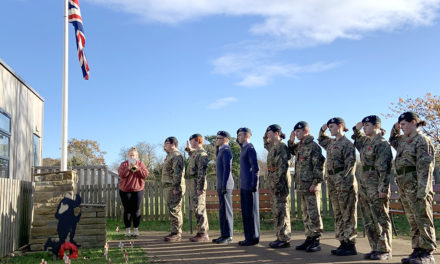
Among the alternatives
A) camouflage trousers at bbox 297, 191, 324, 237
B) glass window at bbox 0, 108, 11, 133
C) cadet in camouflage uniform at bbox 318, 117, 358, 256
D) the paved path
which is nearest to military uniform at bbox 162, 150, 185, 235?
the paved path

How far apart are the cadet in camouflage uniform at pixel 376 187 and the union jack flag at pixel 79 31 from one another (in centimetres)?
766

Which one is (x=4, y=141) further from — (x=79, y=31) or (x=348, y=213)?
(x=348, y=213)

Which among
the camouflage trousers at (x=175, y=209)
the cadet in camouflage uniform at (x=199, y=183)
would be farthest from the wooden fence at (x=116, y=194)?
the cadet in camouflage uniform at (x=199, y=183)

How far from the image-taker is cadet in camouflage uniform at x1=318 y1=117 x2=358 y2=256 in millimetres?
6328

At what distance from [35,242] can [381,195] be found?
5942 millimetres

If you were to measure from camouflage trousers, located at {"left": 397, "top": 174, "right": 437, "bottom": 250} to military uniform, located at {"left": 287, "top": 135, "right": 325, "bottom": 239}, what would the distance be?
1.48 metres

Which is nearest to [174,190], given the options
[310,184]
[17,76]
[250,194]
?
[250,194]

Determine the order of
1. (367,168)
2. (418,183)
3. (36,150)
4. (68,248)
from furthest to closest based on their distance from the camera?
(36,150)
(68,248)
(367,168)
(418,183)

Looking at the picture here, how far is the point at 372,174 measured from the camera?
6.00 m

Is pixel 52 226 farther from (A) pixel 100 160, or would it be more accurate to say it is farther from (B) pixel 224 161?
(A) pixel 100 160

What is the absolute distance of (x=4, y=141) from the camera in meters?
10.9

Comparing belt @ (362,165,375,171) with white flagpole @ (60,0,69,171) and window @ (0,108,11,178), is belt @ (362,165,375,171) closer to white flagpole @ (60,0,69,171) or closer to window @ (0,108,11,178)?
white flagpole @ (60,0,69,171)

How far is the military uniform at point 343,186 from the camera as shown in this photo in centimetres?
633

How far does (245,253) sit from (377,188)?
238 centimetres
